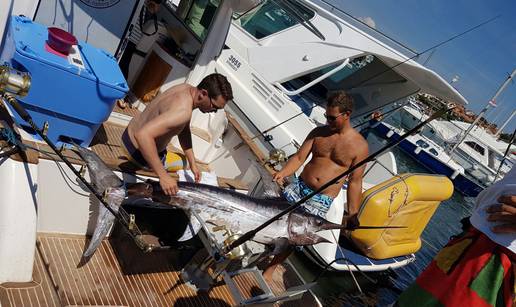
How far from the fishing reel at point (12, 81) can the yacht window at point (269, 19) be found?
6736 mm

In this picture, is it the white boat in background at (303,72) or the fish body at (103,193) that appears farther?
the white boat in background at (303,72)

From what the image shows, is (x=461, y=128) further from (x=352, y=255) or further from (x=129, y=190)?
(x=129, y=190)

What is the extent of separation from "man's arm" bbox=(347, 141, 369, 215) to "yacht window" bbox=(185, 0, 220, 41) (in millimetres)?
2662

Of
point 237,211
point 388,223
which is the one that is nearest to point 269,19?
point 388,223

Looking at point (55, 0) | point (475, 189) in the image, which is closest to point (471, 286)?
point (55, 0)

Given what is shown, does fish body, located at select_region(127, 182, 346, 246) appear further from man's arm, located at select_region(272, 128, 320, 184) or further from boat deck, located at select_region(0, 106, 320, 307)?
man's arm, located at select_region(272, 128, 320, 184)

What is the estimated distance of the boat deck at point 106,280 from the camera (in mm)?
2299

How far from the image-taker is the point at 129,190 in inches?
98.3

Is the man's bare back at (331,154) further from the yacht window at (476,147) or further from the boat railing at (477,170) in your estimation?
the yacht window at (476,147)

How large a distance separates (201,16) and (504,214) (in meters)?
4.44

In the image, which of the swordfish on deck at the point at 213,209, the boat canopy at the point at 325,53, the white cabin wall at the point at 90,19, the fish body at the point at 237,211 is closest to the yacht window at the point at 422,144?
the boat canopy at the point at 325,53

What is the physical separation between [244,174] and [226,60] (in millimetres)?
3913

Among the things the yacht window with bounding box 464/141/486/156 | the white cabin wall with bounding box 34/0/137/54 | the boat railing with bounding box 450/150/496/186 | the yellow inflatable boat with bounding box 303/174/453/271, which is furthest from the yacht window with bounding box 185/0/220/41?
the yacht window with bounding box 464/141/486/156

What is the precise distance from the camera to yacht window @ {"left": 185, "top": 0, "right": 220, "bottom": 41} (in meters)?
4.88
